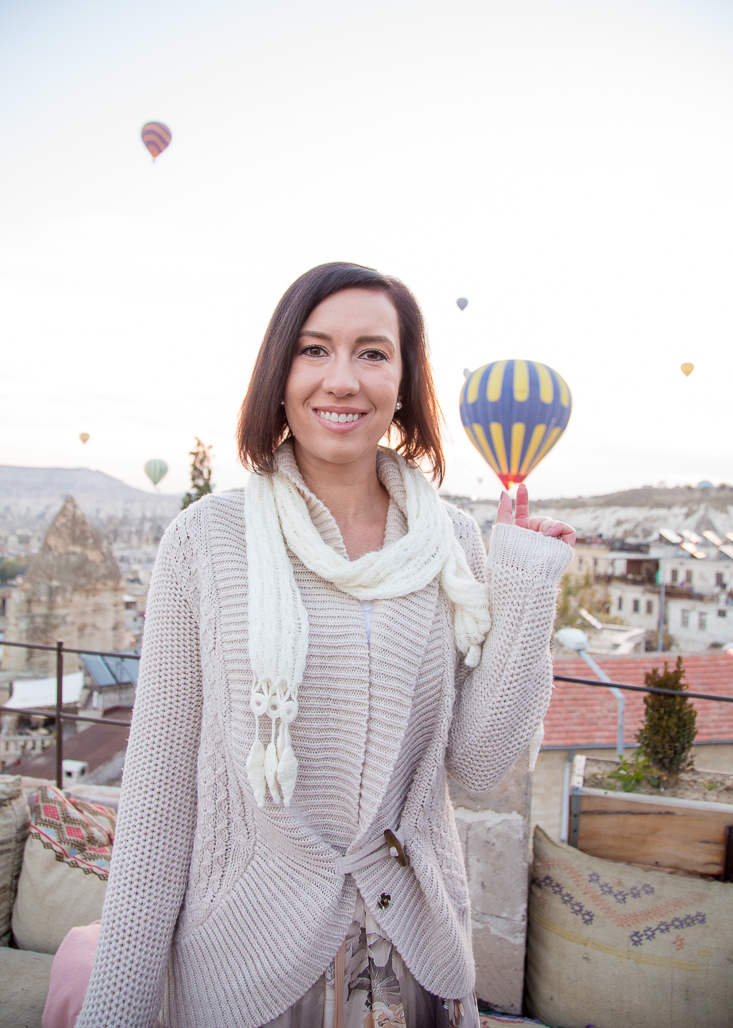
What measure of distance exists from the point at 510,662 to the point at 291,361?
2.28 ft

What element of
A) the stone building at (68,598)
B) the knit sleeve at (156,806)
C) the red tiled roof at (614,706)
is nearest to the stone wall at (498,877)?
the knit sleeve at (156,806)

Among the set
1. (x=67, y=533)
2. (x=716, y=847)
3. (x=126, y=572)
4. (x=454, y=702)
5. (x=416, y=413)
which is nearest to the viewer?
(x=454, y=702)

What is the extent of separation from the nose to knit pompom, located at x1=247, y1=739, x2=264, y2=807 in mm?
618

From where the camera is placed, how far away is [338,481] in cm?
132

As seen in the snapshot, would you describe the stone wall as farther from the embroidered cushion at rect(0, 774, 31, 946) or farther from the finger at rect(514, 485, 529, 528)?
the embroidered cushion at rect(0, 774, 31, 946)

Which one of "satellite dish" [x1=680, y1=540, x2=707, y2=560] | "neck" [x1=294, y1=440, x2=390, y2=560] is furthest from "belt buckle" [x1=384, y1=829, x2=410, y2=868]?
"satellite dish" [x1=680, y1=540, x2=707, y2=560]

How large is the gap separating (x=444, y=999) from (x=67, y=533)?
96.8 feet

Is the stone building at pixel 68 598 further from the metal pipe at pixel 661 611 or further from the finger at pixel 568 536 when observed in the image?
the finger at pixel 568 536

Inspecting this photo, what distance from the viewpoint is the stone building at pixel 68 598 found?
87.1 feet

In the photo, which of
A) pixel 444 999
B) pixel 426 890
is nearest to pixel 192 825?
pixel 426 890

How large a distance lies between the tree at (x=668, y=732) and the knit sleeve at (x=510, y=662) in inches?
118

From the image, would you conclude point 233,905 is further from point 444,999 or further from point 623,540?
point 623,540

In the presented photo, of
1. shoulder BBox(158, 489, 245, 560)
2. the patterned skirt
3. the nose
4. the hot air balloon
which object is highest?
the hot air balloon

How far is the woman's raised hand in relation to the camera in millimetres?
1285
